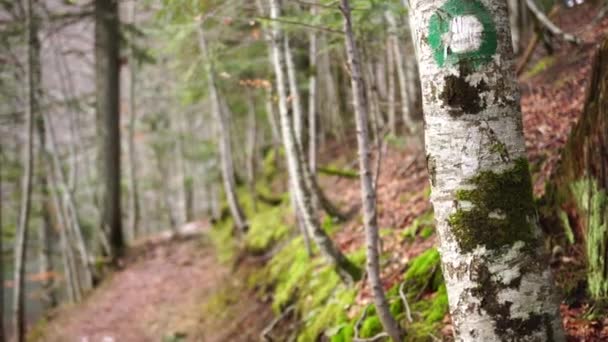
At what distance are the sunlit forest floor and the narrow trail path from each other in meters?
0.03

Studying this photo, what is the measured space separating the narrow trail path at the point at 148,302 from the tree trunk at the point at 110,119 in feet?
3.59

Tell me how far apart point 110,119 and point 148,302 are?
5.29 m

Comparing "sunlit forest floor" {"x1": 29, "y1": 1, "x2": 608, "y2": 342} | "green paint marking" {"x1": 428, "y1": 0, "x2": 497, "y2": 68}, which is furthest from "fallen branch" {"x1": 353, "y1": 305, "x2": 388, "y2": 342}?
"green paint marking" {"x1": 428, "y1": 0, "x2": 497, "y2": 68}

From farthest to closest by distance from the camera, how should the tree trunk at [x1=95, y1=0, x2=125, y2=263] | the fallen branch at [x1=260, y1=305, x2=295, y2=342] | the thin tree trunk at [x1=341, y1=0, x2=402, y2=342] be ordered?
the tree trunk at [x1=95, y1=0, x2=125, y2=263], the fallen branch at [x1=260, y1=305, x2=295, y2=342], the thin tree trunk at [x1=341, y1=0, x2=402, y2=342]

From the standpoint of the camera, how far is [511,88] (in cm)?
184

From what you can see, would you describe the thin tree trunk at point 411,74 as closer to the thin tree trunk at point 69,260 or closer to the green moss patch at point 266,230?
the green moss patch at point 266,230

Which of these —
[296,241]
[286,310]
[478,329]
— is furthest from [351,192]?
[478,329]

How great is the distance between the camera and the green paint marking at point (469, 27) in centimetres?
181

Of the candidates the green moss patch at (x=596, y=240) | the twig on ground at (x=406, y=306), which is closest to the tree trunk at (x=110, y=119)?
the twig on ground at (x=406, y=306)

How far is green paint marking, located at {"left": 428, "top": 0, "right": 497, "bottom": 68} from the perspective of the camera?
1.81 meters

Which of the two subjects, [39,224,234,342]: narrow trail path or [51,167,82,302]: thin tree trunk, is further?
[51,167,82,302]: thin tree trunk

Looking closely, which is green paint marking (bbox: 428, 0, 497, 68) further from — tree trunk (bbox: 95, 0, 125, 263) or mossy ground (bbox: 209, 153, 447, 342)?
tree trunk (bbox: 95, 0, 125, 263)

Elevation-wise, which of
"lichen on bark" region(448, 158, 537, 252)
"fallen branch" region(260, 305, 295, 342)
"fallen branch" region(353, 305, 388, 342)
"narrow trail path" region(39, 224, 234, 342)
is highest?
"lichen on bark" region(448, 158, 537, 252)

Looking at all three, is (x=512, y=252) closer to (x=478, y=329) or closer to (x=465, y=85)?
(x=478, y=329)
